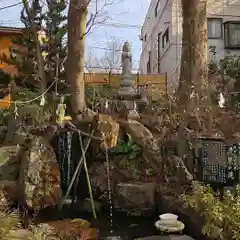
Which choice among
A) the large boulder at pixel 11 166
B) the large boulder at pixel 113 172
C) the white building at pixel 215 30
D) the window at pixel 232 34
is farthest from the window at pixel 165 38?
the large boulder at pixel 11 166

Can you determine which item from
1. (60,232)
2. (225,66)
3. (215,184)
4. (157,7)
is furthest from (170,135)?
(157,7)

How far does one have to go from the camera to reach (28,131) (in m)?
9.43

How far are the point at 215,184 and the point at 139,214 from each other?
7.09 feet

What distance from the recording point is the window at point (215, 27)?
2180 centimetres

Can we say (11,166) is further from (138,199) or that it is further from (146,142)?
(146,142)

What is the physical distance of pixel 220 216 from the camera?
5.42 meters

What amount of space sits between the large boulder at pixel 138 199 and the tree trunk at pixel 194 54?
3314 millimetres

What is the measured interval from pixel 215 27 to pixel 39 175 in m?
17.2

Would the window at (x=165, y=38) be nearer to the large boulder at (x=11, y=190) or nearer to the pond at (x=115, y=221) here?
the pond at (x=115, y=221)

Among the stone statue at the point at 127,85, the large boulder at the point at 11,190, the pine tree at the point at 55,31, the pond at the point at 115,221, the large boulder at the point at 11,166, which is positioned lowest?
the pond at the point at 115,221

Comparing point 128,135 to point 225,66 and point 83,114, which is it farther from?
point 225,66

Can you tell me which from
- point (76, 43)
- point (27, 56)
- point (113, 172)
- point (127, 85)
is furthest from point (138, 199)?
point (27, 56)

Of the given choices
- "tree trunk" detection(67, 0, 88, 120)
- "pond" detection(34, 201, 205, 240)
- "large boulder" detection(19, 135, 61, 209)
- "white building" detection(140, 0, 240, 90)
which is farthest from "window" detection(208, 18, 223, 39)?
"pond" detection(34, 201, 205, 240)

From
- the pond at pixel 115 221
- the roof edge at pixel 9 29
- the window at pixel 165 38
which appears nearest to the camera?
the pond at pixel 115 221
